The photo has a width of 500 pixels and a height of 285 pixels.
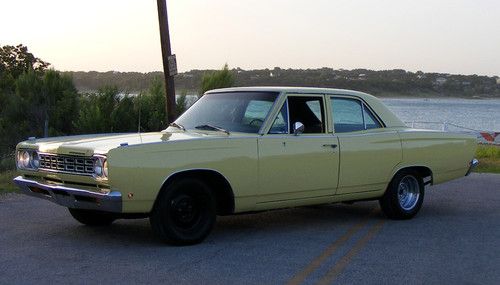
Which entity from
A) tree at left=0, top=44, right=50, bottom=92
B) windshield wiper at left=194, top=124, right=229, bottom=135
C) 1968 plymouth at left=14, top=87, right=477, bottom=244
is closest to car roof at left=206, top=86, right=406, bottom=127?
1968 plymouth at left=14, top=87, right=477, bottom=244

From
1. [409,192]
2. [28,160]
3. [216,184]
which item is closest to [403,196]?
[409,192]

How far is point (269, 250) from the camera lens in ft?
24.0

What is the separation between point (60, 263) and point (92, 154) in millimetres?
1082

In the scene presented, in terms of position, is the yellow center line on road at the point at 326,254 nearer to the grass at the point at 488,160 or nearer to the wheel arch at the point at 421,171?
the wheel arch at the point at 421,171

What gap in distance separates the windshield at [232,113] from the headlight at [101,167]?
5.54 feet

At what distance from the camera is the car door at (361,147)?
8.61 m

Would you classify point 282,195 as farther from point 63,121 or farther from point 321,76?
point 321,76

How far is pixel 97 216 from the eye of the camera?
8.33 m

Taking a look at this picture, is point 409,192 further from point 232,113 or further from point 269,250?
point 269,250

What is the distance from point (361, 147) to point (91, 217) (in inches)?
132

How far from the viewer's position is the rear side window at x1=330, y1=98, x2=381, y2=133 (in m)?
8.80

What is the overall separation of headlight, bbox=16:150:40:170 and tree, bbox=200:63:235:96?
503 inches

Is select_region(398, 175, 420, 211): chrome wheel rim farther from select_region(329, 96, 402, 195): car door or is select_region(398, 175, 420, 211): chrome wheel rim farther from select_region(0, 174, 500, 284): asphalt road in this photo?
select_region(329, 96, 402, 195): car door

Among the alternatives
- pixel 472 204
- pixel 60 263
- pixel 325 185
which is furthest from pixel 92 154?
pixel 472 204
